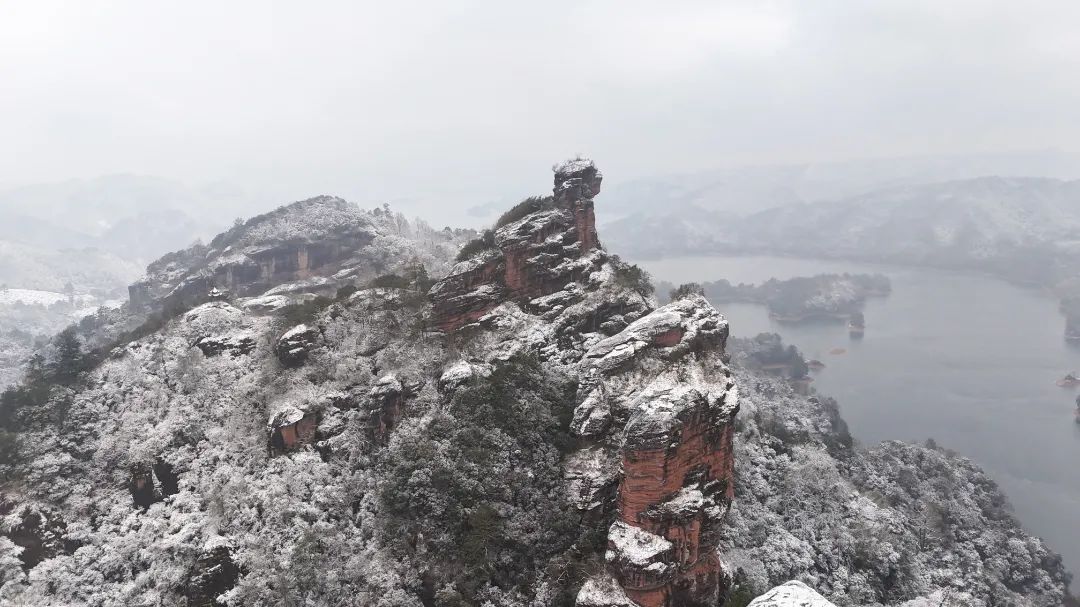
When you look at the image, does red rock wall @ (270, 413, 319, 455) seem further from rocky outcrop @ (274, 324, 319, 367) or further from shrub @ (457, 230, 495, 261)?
shrub @ (457, 230, 495, 261)

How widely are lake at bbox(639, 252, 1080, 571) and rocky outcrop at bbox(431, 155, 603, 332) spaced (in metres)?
70.6

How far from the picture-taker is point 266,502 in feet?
108

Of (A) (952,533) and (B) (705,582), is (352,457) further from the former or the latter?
(A) (952,533)

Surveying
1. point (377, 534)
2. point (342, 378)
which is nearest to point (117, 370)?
point (342, 378)

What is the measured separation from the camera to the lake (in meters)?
84.1

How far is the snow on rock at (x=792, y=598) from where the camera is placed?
19.6m

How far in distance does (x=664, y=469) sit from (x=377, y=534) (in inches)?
650

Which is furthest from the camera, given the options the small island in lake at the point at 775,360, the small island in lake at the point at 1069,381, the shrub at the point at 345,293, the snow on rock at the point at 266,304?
the small island in lake at the point at 775,360

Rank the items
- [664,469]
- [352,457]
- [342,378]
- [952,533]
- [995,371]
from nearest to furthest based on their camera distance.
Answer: [664,469]
[352,457]
[342,378]
[952,533]
[995,371]

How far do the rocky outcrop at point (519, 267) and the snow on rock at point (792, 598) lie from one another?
2738cm

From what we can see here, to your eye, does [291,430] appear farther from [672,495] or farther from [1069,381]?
[1069,381]

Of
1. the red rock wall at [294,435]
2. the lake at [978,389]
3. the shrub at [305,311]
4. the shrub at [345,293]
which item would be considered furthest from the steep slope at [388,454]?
the lake at [978,389]

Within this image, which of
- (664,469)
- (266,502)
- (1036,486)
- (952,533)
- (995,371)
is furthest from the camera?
(995,371)

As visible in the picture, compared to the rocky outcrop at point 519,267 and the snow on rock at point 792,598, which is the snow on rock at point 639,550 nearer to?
the snow on rock at point 792,598
